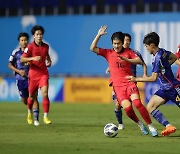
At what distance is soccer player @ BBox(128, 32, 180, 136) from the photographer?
1345 cm

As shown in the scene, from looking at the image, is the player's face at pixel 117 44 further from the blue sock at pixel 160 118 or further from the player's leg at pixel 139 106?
the blue sock at pixel 160 118

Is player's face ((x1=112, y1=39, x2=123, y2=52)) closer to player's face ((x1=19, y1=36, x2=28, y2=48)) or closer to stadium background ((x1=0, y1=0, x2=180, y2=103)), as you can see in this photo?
player's face ((x1=19, y1=36, x2=28, y2=48))

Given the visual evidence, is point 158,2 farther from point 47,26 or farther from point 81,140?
point 81,140

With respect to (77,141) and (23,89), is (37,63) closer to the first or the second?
(23,89)

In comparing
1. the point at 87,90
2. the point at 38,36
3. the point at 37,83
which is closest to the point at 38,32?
the point at 38,36

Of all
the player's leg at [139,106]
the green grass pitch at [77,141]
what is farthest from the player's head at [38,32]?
the player's leg at [139,106]

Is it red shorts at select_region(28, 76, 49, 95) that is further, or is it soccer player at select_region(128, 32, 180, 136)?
red shorts at select_region(28, 76, 49, 95)

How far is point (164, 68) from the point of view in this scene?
44.5 ft

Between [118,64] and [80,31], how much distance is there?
19203mm

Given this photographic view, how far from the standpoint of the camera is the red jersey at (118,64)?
566 inches

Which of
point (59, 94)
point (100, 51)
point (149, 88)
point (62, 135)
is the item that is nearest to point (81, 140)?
point (62, 135)

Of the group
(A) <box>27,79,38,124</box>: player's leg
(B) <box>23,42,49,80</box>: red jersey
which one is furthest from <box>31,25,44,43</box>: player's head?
(A) <box>27,79,38,124</box>: player's leg

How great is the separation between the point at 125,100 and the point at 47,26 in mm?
20506

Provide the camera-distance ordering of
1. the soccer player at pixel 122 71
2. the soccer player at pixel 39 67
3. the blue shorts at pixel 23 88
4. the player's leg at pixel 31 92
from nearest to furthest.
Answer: the soccer player at pixel 122 71 → the soccer player at pixel 39 67 → the player's leg at pixel 31 92 → the blue shorts at pixel 23 88
